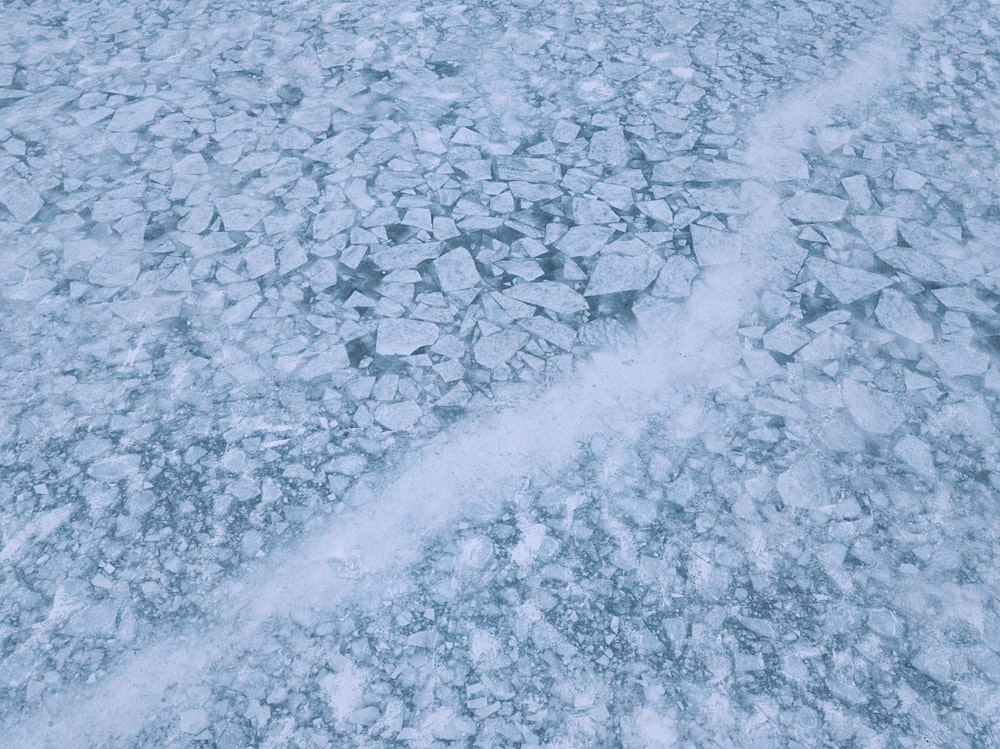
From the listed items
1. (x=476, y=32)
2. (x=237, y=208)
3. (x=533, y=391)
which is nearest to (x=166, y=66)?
(x=237, y=208)

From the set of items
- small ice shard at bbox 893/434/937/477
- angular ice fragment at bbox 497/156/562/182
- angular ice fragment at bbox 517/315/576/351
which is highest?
angular ice fragment at bbox 497/156/562/182

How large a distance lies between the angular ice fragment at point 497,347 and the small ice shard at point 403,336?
34cm

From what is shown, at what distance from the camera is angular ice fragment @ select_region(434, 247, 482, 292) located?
5273 millimetres

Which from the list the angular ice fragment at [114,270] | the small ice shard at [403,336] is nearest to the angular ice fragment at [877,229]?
the small ice shard at [403,336]

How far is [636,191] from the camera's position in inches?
234

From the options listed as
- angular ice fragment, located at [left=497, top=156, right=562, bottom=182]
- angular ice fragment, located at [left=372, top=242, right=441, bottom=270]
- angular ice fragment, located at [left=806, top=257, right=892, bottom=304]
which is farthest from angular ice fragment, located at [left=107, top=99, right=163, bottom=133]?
angular ice fragment, located at [left=806, top=257, right=892, bottom=304]

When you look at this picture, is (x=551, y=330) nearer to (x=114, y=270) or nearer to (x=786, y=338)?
(x=786, y=338)

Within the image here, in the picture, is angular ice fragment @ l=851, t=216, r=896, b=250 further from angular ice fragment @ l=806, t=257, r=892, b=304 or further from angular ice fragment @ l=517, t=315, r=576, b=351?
angular ice fragment @ l=517, t=315, r=576, b=351

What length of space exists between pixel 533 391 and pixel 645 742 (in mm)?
2159

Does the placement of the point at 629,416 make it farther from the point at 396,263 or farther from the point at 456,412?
the point at 396,263

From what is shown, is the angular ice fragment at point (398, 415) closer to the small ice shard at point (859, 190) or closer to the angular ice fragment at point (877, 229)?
the angular ice fragment at point (877, 229)

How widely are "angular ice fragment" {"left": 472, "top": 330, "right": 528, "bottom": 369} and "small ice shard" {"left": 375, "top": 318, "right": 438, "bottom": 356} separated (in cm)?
34

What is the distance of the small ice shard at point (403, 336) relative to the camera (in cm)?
490

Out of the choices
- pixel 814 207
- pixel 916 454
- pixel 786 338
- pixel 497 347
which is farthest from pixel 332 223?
pixel 916 454
